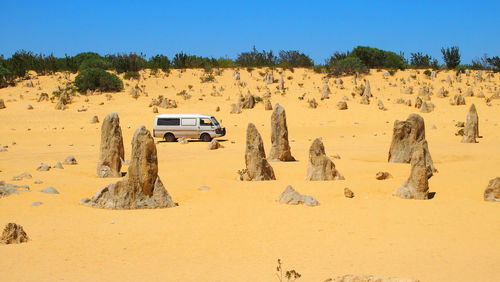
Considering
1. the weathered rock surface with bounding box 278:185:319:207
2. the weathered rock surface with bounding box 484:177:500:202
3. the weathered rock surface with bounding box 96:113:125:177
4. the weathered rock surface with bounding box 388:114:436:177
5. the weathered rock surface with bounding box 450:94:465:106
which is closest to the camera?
the weathered rock surface with bounding box 278:185:319:207

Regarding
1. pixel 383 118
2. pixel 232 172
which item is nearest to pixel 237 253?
pixel 232 172

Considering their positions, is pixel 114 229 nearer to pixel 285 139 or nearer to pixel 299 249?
pixel 299 249

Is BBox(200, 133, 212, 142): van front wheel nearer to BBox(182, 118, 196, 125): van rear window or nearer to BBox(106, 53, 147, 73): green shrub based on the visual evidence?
BBox(182, 118, 196, 125): van rear window

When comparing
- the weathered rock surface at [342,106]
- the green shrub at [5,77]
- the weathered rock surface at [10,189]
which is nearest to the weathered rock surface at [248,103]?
the weathered rock surface at [342,106]

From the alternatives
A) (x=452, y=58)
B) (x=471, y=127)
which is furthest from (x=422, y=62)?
(x=471, y=127)

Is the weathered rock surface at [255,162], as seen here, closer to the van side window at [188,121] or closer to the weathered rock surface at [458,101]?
the van side window at [188,121]

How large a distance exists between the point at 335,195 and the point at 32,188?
24.8ft

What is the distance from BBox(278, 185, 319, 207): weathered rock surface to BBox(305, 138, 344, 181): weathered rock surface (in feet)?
9.47

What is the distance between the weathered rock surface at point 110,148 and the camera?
626 inches

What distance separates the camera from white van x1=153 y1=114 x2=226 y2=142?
2869 centimetres

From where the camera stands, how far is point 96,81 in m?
42.9

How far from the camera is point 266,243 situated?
973cm

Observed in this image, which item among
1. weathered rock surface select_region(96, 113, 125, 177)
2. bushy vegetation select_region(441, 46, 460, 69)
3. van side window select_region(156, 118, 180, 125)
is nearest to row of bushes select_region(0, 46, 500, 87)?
bushy vegetation select_region(441, 46, 460, 69)

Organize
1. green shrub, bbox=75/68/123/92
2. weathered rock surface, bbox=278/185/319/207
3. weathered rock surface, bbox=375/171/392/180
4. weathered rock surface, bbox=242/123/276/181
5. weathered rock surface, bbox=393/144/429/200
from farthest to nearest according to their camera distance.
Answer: green shrub, bbox=75/68/123/92, weathered rock surface, bbox=242/123/276/181, weathered rock surface, bbox=375/171/392/180, weathered rock surface, bbox=393/144/429/200, weathered rock surface, bbox=278/185/319/207
